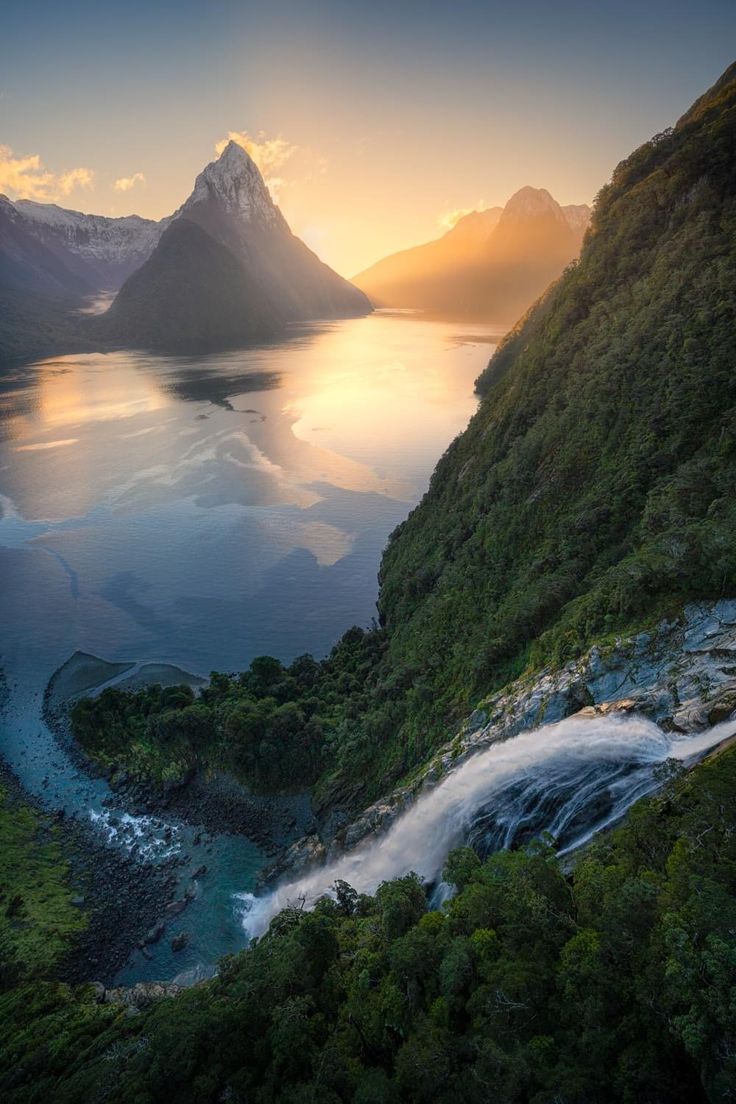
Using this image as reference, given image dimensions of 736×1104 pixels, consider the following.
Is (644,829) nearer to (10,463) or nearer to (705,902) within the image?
(705,902)

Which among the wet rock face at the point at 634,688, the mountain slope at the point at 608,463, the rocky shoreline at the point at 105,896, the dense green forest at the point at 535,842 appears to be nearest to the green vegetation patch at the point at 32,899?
the dense green forest at the point at 535,842

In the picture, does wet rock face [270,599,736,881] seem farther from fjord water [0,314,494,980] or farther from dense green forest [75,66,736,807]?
fjord water [0,314,494,980]

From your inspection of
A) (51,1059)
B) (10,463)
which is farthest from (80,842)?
(10,463)

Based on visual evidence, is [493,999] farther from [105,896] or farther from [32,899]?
[32,899]

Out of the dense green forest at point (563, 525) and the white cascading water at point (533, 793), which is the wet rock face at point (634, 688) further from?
the dense green forest at point (563, 525)

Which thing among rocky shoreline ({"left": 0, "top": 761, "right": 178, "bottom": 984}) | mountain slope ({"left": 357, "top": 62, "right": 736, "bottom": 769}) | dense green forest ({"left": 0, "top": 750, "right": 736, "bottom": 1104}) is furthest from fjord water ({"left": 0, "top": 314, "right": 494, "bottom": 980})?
mountain slope ({"left": 357, "top": 62, "right": 736, "bottom": 769})

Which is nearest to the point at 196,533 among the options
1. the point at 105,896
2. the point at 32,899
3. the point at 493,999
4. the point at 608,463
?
the point at 105,896
